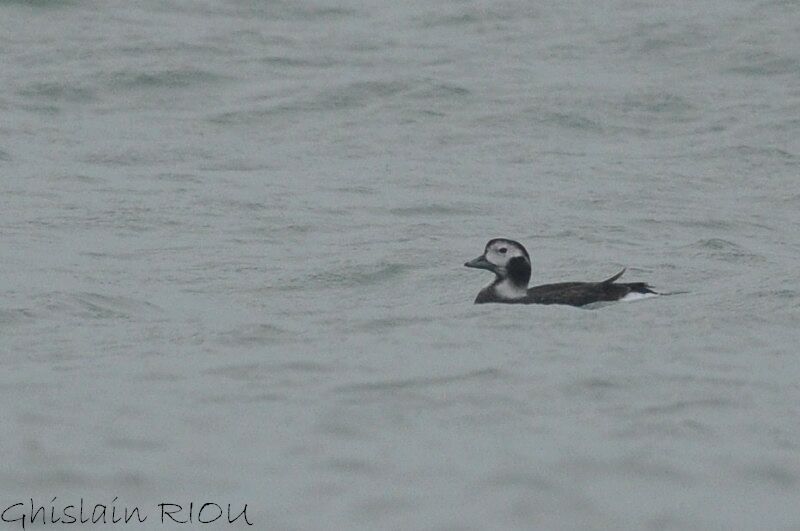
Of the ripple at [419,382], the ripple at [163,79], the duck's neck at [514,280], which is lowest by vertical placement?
the ripple at [163,79]

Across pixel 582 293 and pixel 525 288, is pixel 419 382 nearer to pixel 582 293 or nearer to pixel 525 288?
pixel 582 293

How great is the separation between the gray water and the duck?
228 millimetres

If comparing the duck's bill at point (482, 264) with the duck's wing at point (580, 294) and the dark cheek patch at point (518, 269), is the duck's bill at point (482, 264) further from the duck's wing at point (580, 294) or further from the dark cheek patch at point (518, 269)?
the duck's wing at point (580, 294)

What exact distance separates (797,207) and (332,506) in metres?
9.47

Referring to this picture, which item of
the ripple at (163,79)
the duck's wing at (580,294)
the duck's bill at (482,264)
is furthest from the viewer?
the ripple at (163,79)

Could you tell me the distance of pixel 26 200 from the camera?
14.9 m

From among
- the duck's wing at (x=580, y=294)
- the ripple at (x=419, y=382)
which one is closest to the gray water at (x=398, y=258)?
the ripple at (x=419, y=382)

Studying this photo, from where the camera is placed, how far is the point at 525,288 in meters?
11.5

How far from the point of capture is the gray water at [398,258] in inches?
278

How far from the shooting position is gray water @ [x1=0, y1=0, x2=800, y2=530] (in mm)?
7070

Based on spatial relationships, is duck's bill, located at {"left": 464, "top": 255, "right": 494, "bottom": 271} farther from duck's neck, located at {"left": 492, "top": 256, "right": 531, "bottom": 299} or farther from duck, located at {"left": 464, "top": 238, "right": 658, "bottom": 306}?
duck's neck, located at {"left": 492, "top": 256, "right": 531, "bottom": 299}

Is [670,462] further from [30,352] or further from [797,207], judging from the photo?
[797,207]

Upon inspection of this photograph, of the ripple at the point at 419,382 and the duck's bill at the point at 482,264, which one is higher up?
the ripple at the point at 419,382

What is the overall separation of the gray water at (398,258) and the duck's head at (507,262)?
1.50ft
